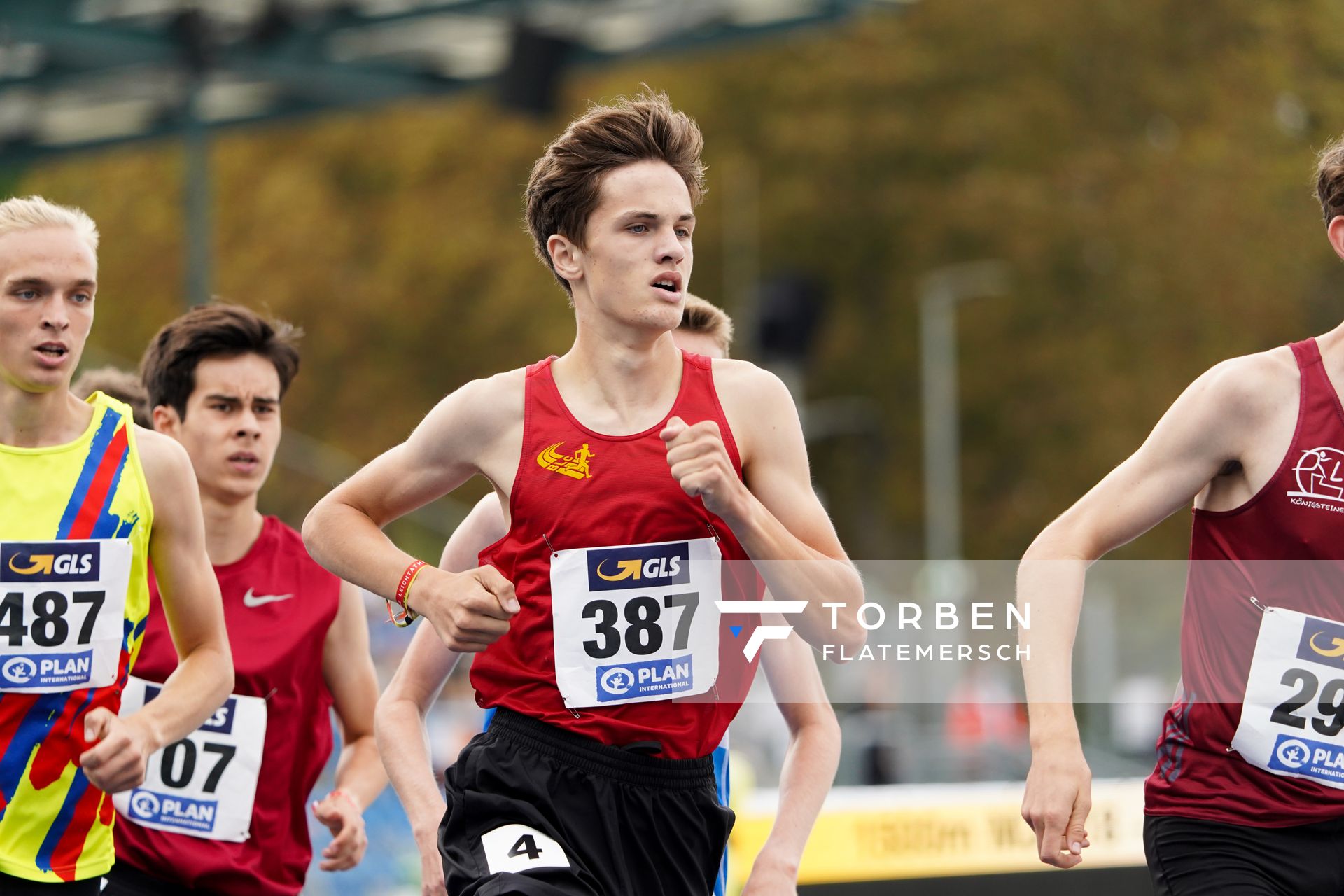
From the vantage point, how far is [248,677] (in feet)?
18.9

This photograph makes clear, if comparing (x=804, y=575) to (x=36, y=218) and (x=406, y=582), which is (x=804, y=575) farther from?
(x=36, y=218)

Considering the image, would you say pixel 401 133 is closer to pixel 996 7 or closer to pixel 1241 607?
pixel 996 7

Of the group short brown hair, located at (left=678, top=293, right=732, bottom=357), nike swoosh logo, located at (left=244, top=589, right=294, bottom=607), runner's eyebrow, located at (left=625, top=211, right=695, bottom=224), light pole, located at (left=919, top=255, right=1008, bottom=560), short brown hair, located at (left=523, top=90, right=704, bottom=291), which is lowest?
nike swoosh logo, located at (left=244, top=589, right=294, bottom=607)

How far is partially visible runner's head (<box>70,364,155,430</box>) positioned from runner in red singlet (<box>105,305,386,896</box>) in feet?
0.46

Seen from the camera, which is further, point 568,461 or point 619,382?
point 619,382

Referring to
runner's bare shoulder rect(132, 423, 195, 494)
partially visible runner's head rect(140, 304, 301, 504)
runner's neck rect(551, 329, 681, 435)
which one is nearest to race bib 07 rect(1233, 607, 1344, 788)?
runner's neck rect(551, 329, 681, 435)

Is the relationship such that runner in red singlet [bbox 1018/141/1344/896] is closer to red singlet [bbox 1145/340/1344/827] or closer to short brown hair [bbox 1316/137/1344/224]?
red singlet [bbox 1145/340/1344/827]

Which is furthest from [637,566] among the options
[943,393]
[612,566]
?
[943,393]

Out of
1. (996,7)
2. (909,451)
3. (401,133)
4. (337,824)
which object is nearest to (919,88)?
(996,7)

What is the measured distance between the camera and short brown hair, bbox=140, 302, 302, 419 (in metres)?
6.18

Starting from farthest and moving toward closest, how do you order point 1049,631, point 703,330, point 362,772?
point 362,772
point 703,330
point 1049,631

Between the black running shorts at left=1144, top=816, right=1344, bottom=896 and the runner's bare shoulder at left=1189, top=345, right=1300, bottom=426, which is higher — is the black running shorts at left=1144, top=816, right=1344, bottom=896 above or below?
below

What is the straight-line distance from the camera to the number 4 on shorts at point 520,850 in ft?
14.1

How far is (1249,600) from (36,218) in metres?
2.98
